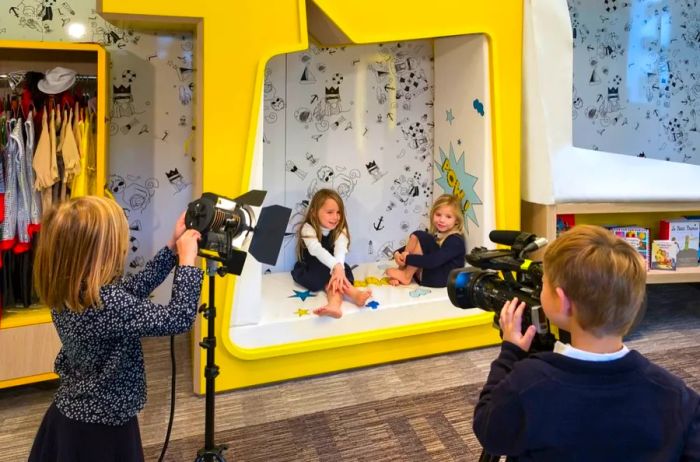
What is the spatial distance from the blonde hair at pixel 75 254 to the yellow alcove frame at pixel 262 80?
91cm

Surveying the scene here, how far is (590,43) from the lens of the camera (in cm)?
353

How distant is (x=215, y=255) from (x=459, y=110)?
6.15 ft

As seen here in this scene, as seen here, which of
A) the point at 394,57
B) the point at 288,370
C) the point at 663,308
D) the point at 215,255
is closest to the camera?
the point at 215,255

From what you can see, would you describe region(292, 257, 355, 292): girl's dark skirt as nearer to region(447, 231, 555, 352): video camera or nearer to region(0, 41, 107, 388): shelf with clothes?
region(0, 41, 107, 388): shelf with clothes

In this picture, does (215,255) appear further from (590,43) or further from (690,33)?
(690,33)

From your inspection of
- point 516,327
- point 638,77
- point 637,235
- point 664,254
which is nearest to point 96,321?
point 516,327

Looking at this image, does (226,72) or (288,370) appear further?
(288,370)

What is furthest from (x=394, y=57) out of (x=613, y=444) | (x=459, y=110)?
(x=613, y=444)

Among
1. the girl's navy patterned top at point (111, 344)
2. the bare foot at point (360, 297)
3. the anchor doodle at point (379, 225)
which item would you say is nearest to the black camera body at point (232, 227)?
the girl's navy patterned top at point (111, 344)

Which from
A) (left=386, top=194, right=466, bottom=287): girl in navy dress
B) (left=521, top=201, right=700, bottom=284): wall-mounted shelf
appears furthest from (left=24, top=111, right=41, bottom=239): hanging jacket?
(left=521, top=201, right=700, bottom=284): wall-mounted shelf

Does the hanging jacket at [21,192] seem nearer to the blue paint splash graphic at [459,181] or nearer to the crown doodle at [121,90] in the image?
the crown doodle at [121,90]

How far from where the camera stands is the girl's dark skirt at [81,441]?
4.22 feet

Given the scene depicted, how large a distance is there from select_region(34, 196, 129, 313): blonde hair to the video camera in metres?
0.76

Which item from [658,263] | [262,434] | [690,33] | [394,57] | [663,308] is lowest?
[262,434]
